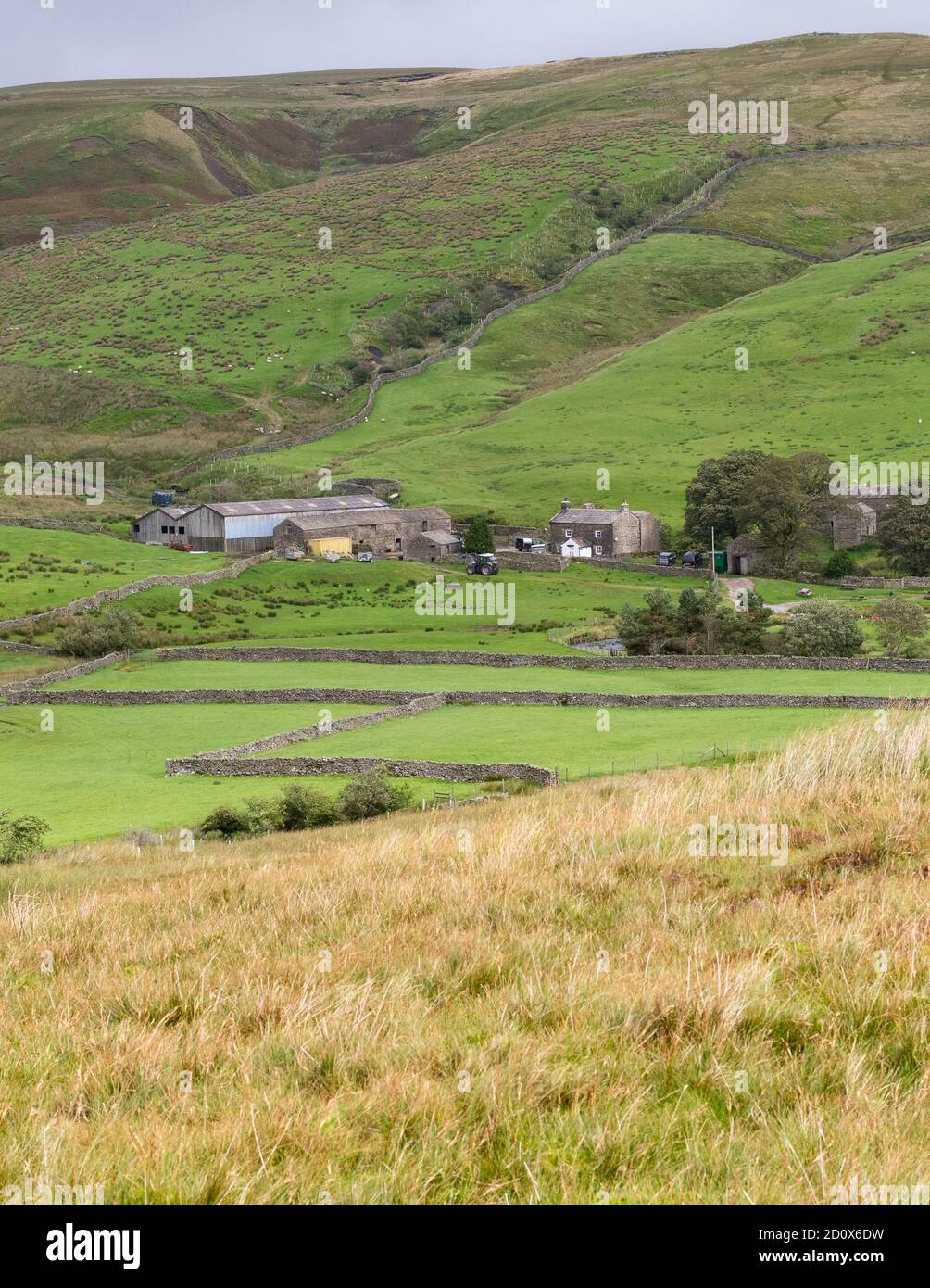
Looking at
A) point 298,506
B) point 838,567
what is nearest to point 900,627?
point 838,567

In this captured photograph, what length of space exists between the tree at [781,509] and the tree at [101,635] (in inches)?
1548

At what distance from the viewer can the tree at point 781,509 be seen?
81.6m

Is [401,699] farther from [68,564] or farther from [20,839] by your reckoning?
[68,564]

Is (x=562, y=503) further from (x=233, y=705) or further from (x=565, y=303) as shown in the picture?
(x=565, y=303)

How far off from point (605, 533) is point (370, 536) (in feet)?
54.5

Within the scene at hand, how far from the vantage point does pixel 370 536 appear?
92.7 metres

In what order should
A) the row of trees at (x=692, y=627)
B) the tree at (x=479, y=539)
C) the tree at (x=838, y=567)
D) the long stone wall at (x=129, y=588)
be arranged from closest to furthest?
the row of trees at (x=692, y=627)
the long stone wall at (x=129, y=588)
the tree at (x=838, y=567)
the tree at (x=479, y=539)

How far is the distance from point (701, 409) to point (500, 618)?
181 ft

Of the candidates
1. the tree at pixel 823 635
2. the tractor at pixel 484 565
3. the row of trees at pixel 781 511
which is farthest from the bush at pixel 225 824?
the row of trees at pixel 781 511

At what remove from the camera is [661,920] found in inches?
307

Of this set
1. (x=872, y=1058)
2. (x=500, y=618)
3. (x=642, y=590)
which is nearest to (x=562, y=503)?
(x=642, y=590)

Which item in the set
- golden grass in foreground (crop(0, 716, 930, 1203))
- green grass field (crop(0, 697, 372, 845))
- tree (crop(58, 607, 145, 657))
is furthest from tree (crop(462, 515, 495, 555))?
golden grass in foreground (crop(0, 716, 930, 1203))

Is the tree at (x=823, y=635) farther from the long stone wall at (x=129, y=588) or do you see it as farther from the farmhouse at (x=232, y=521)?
the farmhouse at (x=232, y=521)
